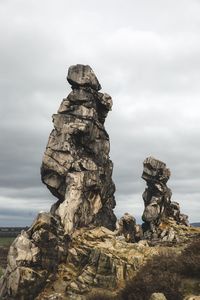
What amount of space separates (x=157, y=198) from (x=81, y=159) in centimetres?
1779

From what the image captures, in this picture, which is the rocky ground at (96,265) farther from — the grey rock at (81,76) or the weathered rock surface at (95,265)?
A: the grey rock at (81,76)

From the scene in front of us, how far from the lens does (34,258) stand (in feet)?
167

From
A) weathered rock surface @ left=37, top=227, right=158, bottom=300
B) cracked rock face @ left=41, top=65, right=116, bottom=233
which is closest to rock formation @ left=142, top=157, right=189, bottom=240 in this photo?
cracked rock face @ left=41, top=65, right=116, bottom=233

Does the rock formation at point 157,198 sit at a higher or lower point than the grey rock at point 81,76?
lower

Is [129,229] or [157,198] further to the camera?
[157,198]

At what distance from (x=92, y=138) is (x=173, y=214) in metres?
22.1

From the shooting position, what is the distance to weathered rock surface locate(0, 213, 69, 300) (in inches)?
1901

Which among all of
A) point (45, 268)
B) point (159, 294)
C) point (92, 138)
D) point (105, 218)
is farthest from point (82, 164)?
point (159, 294)

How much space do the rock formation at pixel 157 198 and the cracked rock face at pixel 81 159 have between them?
7.11 metres

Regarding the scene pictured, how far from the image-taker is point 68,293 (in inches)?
1892

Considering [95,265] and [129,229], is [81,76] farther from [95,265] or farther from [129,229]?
[95,265]

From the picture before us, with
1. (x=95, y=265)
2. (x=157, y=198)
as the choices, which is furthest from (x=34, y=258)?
(x=157, y=198)

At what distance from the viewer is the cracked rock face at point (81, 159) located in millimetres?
61438

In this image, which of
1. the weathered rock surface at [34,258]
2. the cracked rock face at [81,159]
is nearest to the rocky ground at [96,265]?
the weathered rock surface at [34,258]
